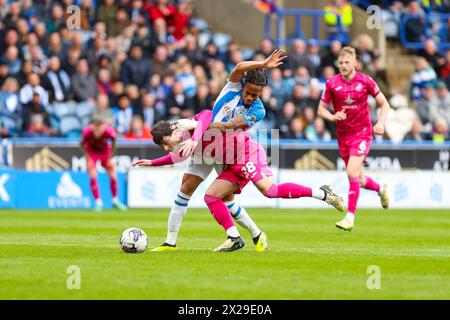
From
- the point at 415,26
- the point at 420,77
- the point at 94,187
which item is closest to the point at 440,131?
the point at 420,77

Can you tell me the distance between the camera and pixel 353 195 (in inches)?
644

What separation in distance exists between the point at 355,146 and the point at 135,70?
10.6 meters

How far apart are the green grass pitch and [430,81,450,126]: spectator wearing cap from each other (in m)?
9.81

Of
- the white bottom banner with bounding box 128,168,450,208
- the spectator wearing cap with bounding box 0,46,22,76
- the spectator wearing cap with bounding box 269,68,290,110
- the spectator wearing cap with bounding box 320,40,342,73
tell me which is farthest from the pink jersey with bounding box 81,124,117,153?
the spectator wearing cap with bounding box 320,40,342,73

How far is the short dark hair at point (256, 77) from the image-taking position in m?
12.0

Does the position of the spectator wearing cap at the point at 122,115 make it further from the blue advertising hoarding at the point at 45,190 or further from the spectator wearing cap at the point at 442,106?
the spectator wearing cap at the point at 442,106

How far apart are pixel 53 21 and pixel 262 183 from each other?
14.9 metres

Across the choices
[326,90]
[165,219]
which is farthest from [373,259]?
[165,219]

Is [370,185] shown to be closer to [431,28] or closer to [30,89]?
[30,89]

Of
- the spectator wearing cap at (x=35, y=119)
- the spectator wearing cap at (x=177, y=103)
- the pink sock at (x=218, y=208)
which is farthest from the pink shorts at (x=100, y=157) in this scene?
the pink sock at (x=218, y=208)

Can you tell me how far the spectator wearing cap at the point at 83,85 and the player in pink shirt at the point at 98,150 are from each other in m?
1.50

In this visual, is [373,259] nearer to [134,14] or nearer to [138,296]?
[138,296]

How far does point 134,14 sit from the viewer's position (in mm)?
27328

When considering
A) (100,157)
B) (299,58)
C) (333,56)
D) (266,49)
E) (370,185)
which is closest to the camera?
(370,185)
